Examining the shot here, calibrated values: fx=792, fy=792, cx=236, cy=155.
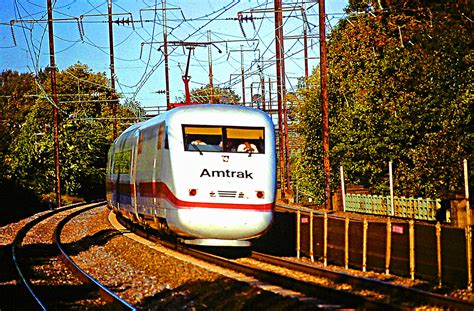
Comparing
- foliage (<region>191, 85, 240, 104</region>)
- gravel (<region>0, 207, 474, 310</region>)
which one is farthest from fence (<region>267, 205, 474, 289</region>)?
foliage (<region>191, 85, 240, 104</region>)

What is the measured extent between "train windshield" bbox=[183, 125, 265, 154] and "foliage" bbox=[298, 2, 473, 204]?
9884 millimetres

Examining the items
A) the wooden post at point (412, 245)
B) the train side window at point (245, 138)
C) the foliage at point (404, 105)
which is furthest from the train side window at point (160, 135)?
the foliage at point (404, 105)

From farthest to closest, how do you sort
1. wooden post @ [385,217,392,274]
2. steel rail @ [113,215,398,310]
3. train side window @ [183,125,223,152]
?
train side window @ [183,125,223,152]
wooden post @ [385,217,392,274]
steel rail @ [113,215,398,310]

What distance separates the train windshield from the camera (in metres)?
17.6

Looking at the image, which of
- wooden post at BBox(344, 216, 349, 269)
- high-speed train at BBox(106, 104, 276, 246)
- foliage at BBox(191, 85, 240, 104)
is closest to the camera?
high-speed train at BBox(106, 104, 276, 246)

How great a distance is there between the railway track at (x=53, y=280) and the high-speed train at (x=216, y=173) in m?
2.64

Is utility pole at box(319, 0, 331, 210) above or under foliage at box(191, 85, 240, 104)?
under

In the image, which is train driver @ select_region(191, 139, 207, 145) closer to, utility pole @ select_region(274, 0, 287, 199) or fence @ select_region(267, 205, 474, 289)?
fence @ select_region(267, 205, 474, 289)

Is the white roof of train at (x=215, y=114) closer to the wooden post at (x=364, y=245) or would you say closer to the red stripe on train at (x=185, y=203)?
the red stripe on train at (x=185, y=203)

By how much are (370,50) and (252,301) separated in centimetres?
3265

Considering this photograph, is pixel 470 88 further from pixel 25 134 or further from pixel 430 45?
pixel 25 134

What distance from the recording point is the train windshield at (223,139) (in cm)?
1761

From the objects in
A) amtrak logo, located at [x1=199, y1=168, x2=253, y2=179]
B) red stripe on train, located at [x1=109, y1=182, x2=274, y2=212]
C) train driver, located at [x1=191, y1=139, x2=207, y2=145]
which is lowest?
red stripe on train, located at [x1=109, y1=182, x2=274, y2=212]

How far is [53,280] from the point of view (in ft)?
52.6
